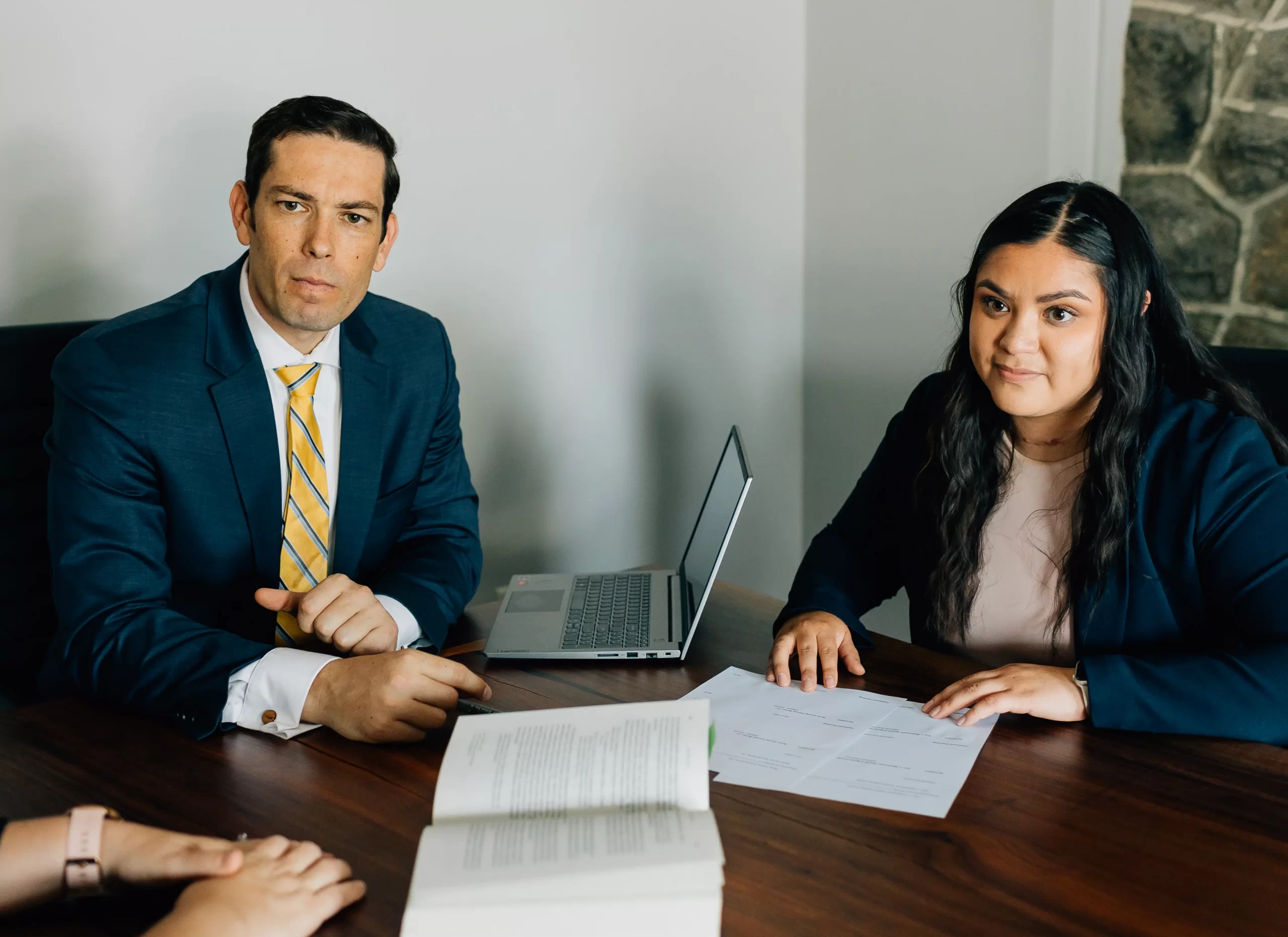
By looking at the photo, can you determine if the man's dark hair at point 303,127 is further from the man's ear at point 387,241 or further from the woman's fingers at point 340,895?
the woman's fingers at point 340,895

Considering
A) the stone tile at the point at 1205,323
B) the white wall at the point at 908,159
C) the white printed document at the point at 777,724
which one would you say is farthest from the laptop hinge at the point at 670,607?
the stone tile at the point at 1205,323

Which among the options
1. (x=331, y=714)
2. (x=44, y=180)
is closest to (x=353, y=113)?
(x=44, y=180)

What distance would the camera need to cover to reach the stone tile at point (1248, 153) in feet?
Result: 6.64

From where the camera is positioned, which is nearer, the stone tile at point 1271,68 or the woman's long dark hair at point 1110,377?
the woman's long dark hair at point 1110,377

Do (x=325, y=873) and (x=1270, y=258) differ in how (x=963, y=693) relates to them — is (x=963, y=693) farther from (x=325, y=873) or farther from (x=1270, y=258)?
(x=1270, y=258)

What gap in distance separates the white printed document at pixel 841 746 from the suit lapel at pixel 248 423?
658mm

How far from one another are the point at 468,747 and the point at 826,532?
2.91ft

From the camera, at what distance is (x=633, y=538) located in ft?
8.96

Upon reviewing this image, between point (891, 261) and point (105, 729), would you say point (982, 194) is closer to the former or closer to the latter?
point (891, 261)

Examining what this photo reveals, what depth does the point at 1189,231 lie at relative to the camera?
217 cm

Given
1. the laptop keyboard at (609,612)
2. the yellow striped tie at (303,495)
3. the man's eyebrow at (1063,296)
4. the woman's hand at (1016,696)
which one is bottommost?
the laptop keyboard at (609,612)

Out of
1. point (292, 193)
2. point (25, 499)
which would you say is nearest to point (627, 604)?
point (292, 193)

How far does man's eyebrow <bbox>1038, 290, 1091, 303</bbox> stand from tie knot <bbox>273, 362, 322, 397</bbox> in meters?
1.01

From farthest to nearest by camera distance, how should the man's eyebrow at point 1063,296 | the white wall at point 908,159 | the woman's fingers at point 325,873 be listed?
the white wall at point 908,159 < the man's eyebrow at point 1063,296 < the woman's fingers at point 325,873
